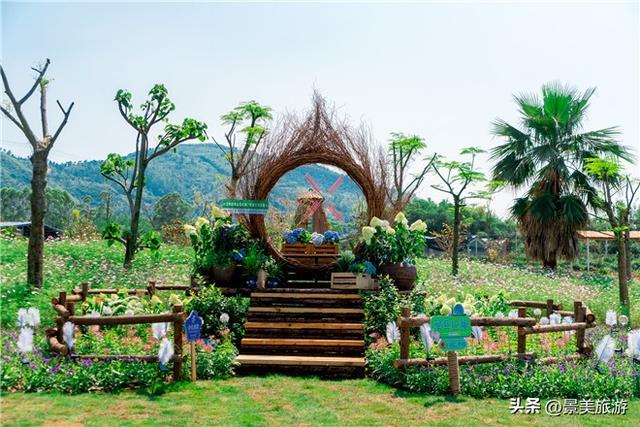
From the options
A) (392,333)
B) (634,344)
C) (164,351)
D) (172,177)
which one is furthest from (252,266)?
(172,177)

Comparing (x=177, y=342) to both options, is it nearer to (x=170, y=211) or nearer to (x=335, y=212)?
(x=335, y=212)

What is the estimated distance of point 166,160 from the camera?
274 ft

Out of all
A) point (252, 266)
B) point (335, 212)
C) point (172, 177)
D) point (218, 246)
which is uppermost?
point (172, 177)

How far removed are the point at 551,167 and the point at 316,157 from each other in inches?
391

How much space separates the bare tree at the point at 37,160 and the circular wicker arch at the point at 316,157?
3809 millimetres

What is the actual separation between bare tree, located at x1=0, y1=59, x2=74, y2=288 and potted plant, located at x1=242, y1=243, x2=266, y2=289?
397 centimetres

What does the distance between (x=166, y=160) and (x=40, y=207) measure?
74.6m

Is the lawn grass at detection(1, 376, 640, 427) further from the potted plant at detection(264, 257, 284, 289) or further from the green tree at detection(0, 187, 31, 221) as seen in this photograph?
the green tree at detection(0, 187, 31, 221)

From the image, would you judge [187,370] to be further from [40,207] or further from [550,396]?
[40,207]

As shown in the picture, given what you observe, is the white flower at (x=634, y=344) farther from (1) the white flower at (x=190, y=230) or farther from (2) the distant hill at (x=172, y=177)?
(2) the distant hill at (x=172, y=177)

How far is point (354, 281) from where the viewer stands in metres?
9.38

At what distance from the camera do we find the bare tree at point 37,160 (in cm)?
1086

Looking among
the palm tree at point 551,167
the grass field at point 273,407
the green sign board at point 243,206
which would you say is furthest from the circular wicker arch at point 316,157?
the palm tree at point 551,167

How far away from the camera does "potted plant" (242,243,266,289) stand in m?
9.45
